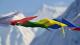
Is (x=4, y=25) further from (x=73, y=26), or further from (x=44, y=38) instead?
(x=73, y=26)

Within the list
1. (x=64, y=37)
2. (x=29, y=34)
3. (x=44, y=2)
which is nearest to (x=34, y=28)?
(x=29, y=34)

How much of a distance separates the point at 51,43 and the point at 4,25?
21 centimetres

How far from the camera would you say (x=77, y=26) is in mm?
890

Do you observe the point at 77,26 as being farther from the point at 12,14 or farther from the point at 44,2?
the point at 44,2

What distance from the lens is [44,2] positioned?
1335 mm

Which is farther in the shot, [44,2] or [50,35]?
[44,2]

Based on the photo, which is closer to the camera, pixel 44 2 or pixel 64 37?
pixel 64 37

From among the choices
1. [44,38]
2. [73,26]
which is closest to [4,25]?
[44,38]

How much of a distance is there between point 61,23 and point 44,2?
461mm

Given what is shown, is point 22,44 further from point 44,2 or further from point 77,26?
point 44,2

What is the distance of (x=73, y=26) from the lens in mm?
893

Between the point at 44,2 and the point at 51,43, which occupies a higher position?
the point at 44,2

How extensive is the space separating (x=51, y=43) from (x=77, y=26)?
0.13 m

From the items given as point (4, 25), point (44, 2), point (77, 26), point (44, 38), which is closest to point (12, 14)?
point (4, 25)
